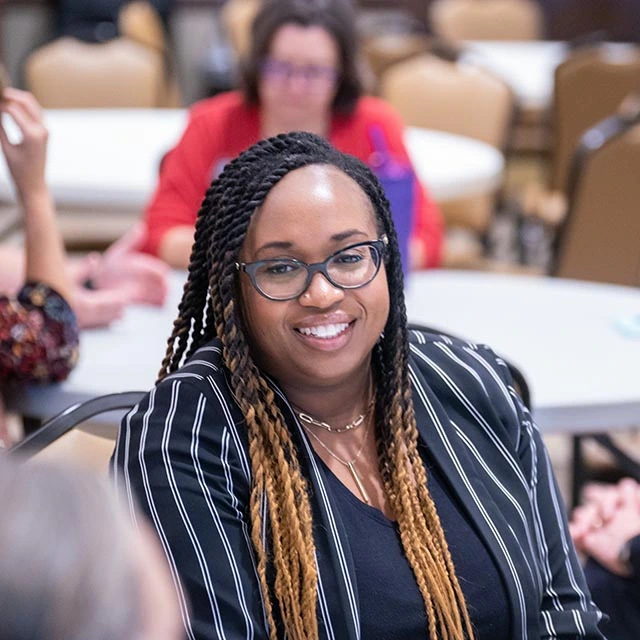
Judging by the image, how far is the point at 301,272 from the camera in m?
1.56

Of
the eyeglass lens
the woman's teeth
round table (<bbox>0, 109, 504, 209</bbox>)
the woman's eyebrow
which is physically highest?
the woman's eyebrow

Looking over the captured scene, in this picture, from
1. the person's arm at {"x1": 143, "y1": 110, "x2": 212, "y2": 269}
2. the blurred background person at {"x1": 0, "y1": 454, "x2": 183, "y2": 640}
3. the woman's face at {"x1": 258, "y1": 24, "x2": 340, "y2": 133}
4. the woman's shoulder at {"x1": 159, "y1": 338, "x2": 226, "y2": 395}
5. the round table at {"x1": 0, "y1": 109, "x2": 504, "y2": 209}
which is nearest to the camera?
the blurred background person at {"x1": 0, "y1": 454, "x2": 183, "y2": 640}

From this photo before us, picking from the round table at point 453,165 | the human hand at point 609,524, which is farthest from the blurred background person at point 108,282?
the round table at point 453,165

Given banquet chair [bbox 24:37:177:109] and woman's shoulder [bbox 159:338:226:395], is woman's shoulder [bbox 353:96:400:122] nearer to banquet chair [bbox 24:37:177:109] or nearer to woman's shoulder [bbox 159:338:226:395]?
woman's shoulder [bbox 159:338:226:395]

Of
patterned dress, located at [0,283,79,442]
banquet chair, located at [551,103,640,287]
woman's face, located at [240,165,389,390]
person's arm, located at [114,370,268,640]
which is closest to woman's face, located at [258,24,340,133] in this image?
banquet chair, located at [551,103,640,287]

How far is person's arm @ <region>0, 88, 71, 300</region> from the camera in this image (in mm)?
2164

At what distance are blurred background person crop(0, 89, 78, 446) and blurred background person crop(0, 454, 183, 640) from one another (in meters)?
1.30

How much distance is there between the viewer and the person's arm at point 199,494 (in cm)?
143

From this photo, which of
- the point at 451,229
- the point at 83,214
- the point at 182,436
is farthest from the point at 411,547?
the point at 83,214

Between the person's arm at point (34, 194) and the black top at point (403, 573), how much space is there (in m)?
0.85

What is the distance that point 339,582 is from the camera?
4.79 feet

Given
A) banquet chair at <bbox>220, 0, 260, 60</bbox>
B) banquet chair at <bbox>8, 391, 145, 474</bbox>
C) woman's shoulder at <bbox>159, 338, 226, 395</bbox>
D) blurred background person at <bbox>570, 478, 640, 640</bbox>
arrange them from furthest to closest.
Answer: banquet chair at <bbox>220, 0, 260, 60</bbox>, blurred background person at <bbox>570, 478, 640, 640</bbox>, banquet chair at <bbox>8, 391, 145, 474</bbox>, woman's shoulder at <bbox>159, 338, 226, 395</bbox>

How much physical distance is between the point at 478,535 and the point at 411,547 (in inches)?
4.1

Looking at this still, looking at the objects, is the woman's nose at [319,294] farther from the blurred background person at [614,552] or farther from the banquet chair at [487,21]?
the banquet chair at [487,21]
